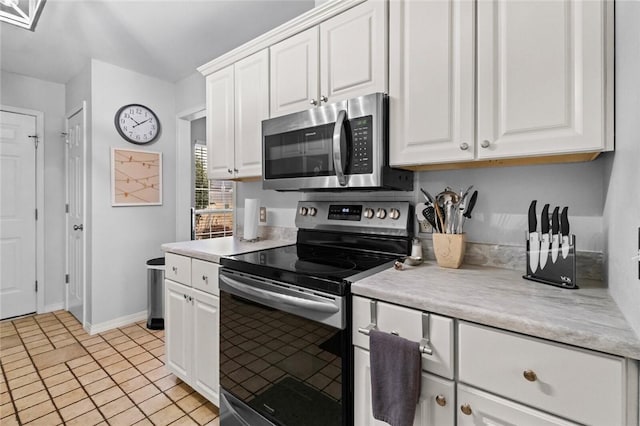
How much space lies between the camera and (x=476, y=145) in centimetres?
121

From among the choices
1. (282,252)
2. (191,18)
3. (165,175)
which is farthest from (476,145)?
(165,175)

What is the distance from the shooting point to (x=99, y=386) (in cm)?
209

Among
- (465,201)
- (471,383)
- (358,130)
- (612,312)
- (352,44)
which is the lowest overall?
(471,383)

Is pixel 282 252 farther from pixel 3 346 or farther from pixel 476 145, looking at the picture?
pixel 3 346

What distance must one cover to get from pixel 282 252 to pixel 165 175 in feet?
7.55

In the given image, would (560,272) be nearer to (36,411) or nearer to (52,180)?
(36,411)

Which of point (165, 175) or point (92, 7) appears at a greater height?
point (92, 7)

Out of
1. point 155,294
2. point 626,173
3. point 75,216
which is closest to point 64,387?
point 155,294

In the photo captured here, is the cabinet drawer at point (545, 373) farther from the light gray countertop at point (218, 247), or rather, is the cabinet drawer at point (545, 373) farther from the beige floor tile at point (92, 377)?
the beige floor tile at point (92, 377)

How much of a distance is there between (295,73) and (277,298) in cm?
122

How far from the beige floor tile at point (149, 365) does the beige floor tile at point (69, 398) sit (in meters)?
0.35

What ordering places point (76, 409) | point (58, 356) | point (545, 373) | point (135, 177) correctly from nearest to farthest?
1. point (545, 373)
2. point (76, 409)
3. point (58, 356)
4. point (135, 177)

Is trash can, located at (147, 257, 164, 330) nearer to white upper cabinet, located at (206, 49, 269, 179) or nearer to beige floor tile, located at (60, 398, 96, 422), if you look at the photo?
beige floor tile, located at (60, 398, 96, 422)

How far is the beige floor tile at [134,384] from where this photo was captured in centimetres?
206
